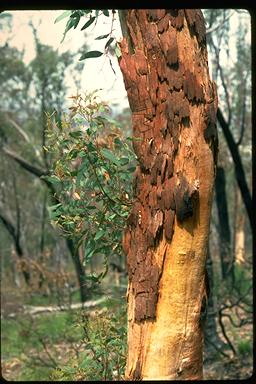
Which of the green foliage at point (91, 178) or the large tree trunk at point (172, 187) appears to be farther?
the green foliage at point (91, 178)

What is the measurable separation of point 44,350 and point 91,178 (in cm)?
539

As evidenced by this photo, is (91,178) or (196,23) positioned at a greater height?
(196,23)

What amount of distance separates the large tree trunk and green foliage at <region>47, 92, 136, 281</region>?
0.30 m

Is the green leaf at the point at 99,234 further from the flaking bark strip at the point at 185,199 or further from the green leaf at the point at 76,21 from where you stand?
the green leaf at the point at 76,21

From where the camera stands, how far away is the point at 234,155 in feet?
25.9

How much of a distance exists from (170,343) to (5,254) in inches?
705

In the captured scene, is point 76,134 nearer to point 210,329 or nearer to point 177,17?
point 177,17

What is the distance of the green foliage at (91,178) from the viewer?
211cm

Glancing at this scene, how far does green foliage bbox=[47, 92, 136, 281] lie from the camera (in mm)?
2113

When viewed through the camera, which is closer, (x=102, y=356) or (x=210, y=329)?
(x=102, y=356)

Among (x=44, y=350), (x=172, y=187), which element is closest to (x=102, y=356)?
(x=172, y=187)

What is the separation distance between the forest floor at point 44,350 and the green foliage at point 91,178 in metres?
2.23

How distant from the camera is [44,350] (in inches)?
284

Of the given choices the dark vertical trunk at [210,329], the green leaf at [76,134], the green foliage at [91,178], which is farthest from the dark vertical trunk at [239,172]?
the green leaf at [76,134]
